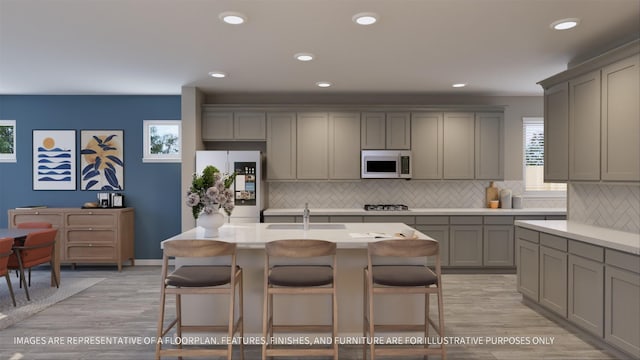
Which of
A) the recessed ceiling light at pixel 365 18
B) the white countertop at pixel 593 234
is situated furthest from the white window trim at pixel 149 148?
the white countertop at pixel 593 234

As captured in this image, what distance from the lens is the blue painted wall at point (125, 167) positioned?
6145 mm

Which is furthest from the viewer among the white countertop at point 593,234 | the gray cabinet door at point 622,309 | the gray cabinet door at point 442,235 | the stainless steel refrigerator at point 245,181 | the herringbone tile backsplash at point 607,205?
the gray cabinet door at point 442,235

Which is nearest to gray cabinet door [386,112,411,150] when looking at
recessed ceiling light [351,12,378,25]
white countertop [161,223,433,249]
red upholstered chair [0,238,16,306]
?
white countertop [161,223,433,249]

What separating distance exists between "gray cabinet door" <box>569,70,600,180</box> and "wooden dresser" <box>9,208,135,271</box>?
5835 millimetres

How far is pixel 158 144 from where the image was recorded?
6219 millimetres

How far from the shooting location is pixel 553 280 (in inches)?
142

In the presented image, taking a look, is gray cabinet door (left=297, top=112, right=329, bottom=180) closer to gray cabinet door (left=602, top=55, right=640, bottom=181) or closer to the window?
the window

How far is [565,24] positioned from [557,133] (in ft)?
4.07

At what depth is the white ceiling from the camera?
9.63 feet

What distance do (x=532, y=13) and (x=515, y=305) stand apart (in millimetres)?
2945

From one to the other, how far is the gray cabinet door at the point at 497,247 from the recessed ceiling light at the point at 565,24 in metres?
2.96

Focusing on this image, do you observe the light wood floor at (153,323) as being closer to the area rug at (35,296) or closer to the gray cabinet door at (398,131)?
the area rug at (35,296)

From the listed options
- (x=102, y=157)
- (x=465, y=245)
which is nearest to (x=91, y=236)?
(x=102, y=157)

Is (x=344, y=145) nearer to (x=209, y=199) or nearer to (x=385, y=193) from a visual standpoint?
(x=385, y=193)
